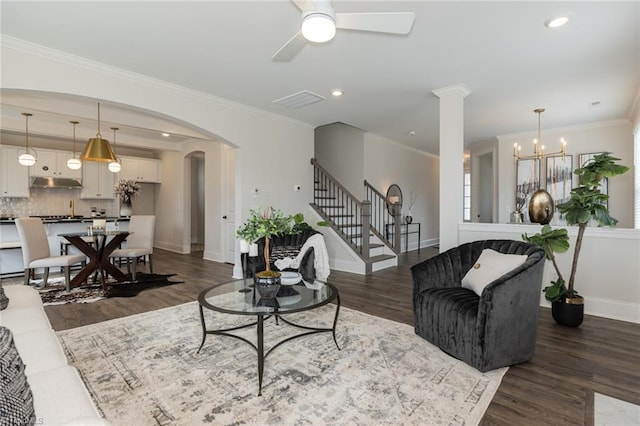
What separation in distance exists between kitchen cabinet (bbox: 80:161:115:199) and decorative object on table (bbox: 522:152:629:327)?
28.2 feet

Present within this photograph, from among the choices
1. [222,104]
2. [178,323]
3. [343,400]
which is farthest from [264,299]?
[222,104]

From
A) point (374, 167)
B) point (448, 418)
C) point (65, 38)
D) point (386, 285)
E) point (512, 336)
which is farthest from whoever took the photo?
point (374, 167)

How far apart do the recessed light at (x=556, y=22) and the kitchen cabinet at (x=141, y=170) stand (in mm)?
8689

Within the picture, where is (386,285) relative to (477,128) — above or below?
below

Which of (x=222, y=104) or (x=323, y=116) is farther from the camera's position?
(x=323, y=116)

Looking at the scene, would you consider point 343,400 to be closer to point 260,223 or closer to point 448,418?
point 448,418

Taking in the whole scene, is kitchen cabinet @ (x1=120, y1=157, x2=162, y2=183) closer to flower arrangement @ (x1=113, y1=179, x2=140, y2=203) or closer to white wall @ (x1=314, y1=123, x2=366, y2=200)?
flower arrangement @ (x1=113, y1=179, x2=140, y2=203)

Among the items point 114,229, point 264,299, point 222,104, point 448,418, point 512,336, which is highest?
point 222,104

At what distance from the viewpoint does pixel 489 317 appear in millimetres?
2180

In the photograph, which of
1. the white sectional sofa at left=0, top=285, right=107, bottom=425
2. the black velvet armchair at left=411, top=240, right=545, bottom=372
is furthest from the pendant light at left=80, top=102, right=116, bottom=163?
the black velvet armchair at left=411, top=240, right=545, bottom=372

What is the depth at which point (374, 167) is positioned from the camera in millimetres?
7527

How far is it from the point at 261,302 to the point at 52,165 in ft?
23.7

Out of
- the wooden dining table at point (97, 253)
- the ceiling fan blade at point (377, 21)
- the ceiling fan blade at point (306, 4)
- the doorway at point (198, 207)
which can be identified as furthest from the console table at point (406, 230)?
the ceiling fan blade at point (306, 4)

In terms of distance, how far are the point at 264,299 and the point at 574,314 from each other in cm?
308
